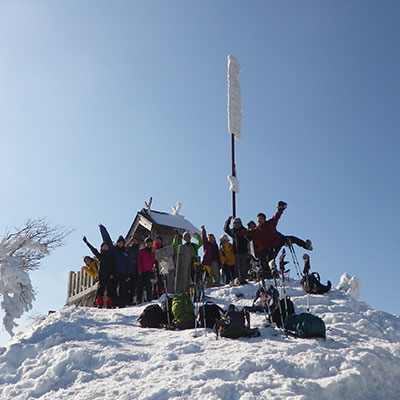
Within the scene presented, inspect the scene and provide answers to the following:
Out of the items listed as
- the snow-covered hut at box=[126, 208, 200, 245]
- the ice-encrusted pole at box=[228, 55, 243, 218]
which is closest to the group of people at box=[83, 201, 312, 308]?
the ice-encrusted pole at box=[228, 55, 243, 218]

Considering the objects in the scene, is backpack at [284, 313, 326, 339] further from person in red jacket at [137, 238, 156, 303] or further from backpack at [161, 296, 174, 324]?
person in red jacket at [137, 238, 156, 303]

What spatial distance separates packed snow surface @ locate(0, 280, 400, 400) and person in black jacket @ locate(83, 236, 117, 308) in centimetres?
257

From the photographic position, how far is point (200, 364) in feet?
21.1

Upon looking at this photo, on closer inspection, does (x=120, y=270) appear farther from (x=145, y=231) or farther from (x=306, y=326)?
(x=145, y=231)

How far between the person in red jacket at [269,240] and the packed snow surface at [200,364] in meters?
2.27

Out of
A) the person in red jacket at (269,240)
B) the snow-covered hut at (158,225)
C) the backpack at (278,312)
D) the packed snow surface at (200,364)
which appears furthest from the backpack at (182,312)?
the snow-covered hut at (158,225)

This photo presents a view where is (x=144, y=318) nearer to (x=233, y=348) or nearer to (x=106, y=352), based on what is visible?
(x=106, y=352)

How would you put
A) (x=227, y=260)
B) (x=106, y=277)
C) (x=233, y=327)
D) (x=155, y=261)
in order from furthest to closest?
1. (x=227, y=260)
2. (x=155, y=261)
3. (x=106, y=277)
4. (x=233, y=327)

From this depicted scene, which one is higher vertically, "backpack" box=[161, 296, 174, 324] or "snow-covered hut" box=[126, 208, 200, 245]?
"snow-covered hut" box=[126, 208, 200, 245]

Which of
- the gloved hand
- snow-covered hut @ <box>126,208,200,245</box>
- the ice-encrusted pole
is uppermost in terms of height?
the ice-encrusted pole

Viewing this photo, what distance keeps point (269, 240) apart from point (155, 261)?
3.23m

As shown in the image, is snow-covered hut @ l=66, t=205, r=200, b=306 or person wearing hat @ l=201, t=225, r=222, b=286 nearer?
person wearing hat @ l=201, t=225, r=222, b=286

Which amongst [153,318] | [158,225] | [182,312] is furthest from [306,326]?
[158,225]

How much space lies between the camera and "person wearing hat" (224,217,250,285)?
12.1 metres
